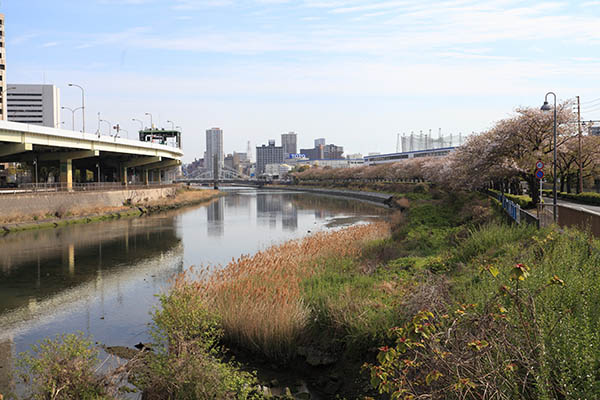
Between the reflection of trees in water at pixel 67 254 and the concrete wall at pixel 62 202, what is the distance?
3.58 meters

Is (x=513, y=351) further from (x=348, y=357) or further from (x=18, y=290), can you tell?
(x=18, y=290)

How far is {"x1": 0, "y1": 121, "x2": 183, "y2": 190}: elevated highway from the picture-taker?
44469mm

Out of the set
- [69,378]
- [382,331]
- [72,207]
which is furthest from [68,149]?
[69,378]

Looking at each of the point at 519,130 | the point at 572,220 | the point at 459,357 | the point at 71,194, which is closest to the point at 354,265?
the point at 572,220

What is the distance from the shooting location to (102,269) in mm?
25141

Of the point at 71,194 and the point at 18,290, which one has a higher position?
the point at 71,194

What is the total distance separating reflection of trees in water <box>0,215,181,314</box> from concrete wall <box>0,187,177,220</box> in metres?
3.58

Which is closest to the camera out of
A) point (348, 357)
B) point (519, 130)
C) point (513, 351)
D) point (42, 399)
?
point (513, 351)

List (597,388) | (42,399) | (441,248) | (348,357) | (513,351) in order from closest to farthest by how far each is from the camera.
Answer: (597,388) → (513,351) → (42,399) → (348,357) → (441,248)

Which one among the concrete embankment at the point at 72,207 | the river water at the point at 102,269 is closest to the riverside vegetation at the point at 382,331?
the river water at the point at 102,269

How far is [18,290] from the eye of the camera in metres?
20.3

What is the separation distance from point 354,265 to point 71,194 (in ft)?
128

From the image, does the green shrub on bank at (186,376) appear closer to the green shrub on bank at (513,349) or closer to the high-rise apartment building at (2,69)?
the green shrub on bank at (513,349)

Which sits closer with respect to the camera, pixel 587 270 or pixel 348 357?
pixel 587 270
